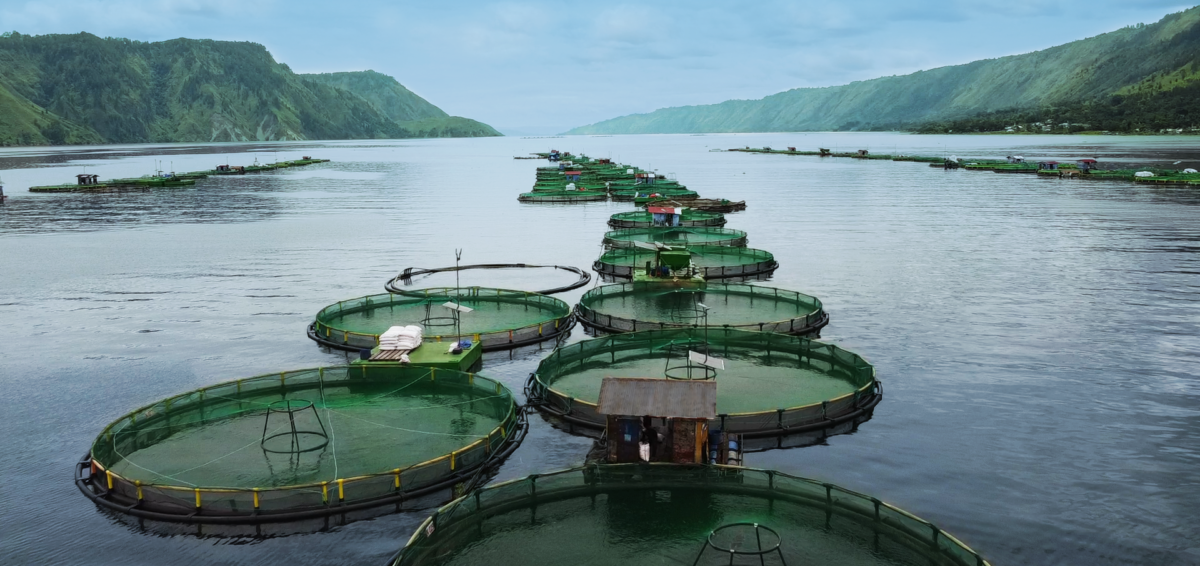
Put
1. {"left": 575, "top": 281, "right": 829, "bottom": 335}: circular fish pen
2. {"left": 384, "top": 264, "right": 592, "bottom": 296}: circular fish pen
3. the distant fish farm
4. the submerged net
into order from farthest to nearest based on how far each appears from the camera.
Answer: {"left": 384, "top": 264, "right": 592, "bottom": 296}: circular fish pen < {"left": 575, "top": 281, "right": 829, "bottom": 335}: circular fish pen < the submerged net < the distant fish farm

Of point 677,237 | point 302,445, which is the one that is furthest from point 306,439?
point 677,237

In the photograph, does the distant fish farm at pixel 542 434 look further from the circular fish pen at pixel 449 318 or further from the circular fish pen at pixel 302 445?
the circular fish pen at pixel 449 318

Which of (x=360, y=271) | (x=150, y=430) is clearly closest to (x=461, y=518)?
(x=150, y=430)

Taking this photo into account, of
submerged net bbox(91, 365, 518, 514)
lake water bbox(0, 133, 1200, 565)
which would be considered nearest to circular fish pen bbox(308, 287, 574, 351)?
lake water bbox(0, 133, 1200, 565)

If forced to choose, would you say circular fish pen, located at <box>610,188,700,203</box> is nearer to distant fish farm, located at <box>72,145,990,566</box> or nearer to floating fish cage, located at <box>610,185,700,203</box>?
floating fish cage, located at <box>610,185,700,203</box>

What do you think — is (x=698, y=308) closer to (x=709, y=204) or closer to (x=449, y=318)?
(x=449, y=318)

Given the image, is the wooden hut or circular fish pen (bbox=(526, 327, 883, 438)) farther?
circular fish pen (bbox=(526, 327, 883, 438))

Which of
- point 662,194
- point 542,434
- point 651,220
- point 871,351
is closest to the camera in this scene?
point 542,434

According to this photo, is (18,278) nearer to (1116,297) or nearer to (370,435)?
(370,435)

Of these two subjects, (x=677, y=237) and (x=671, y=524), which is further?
(x=677, y=237)
